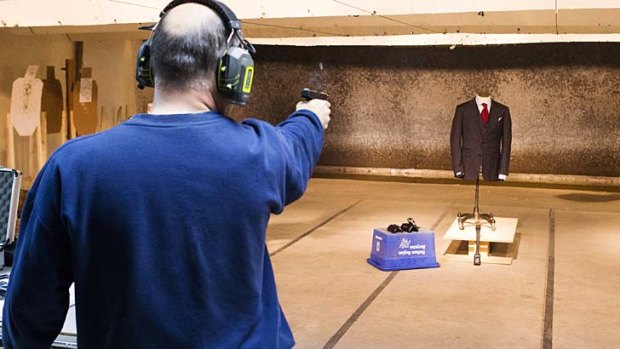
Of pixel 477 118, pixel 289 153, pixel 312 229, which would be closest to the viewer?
pixel 289 153

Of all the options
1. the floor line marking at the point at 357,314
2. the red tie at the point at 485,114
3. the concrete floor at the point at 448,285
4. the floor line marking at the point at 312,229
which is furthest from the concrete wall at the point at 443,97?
the floor line marking at the point at 357,314

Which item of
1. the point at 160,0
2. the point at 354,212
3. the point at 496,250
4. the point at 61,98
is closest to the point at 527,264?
the point at 496,250

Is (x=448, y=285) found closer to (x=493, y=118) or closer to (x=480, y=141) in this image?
(x=480, y=141)

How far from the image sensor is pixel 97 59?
11188 mm

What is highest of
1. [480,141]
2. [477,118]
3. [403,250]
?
[477,118]

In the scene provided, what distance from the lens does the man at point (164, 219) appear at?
1312mm

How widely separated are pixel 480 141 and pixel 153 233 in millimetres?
6846

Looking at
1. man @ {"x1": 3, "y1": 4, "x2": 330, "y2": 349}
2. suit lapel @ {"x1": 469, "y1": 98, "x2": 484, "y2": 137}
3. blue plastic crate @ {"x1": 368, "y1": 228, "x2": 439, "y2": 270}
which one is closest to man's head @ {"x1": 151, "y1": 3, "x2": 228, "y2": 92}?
man @ {"x1": 3, "y1": 4, "x2": 330, "y2": 349}

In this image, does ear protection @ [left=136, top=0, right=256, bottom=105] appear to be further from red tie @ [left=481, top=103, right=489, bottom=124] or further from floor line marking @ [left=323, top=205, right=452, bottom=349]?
red tie @ [left=481, top=103, right=489, bottom=124]

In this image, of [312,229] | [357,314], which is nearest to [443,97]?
[312,229]

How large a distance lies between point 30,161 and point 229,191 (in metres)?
9.16

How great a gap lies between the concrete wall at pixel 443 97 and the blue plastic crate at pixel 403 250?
581 cm

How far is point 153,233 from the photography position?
4.35 ft

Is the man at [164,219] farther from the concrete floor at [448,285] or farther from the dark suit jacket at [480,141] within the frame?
the dark suit jacket at [480,141]
